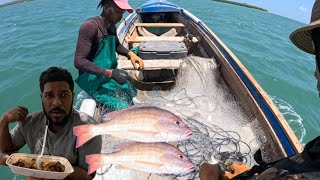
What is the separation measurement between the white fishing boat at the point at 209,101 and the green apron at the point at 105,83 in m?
0.64

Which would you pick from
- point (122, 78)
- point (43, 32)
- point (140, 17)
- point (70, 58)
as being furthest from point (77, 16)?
point (122, 78)

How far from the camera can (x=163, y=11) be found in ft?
33.1

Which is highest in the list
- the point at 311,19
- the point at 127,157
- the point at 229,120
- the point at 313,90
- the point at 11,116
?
the point at 311,19

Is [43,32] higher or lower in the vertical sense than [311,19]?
lower

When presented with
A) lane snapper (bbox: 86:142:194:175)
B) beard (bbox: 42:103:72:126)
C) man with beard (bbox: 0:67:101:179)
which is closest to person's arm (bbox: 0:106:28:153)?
man with beard (bbox: 0:67:101:179)

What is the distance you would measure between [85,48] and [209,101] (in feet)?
8.03

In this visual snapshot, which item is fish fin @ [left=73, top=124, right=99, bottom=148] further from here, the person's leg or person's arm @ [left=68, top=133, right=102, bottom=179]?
the person's leg

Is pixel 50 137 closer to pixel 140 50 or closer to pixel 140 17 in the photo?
pixel 140 50

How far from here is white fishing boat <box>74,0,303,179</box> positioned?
359cm

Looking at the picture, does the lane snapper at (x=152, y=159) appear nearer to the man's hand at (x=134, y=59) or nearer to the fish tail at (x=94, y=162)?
the fish tail at (x=94, y=162)

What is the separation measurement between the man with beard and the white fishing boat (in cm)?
89

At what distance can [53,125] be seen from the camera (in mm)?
2527

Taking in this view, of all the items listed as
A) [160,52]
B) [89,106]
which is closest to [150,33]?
[160,52]

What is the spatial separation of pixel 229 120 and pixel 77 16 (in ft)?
71.8
